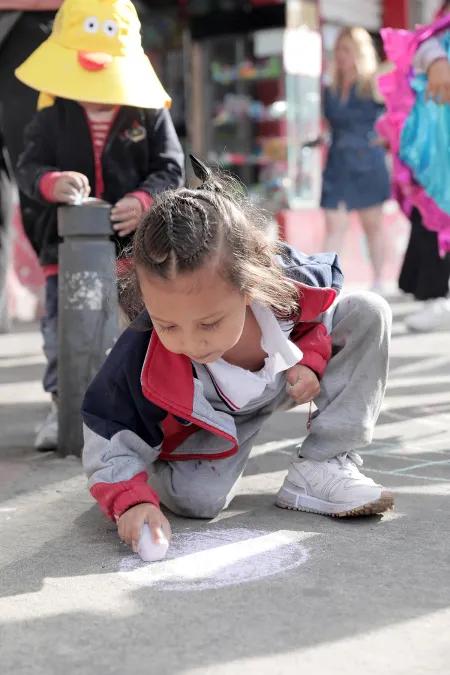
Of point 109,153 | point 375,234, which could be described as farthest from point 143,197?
point 375,234

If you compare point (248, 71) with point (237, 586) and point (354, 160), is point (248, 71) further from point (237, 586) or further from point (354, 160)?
point (237, 586)

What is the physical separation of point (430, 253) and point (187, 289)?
11.5 feet

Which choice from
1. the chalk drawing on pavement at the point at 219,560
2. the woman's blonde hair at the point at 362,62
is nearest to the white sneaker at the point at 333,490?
the chalk drawing on pavement at the point at 219,560

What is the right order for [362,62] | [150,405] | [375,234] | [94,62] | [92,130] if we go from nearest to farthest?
[150,405] → [94,62] → [92,130] → [362,62] → [375,234]

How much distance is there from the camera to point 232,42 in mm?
8703

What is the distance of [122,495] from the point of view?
7.02 feet

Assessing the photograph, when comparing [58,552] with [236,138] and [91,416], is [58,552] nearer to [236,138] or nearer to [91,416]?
[91,416]

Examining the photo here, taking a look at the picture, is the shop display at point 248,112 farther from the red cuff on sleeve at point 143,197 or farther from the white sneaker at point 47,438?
the white sneaker at point 47,438

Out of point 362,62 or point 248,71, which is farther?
point 248,71

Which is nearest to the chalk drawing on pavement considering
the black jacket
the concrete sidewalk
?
the concrete sidewalk

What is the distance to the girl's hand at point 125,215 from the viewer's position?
3.03 meters

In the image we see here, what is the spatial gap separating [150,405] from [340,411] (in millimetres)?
445

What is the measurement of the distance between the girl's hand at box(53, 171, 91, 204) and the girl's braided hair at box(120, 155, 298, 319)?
754 millimetres

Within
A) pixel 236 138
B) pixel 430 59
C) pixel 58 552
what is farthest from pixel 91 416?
pixel 236 138
